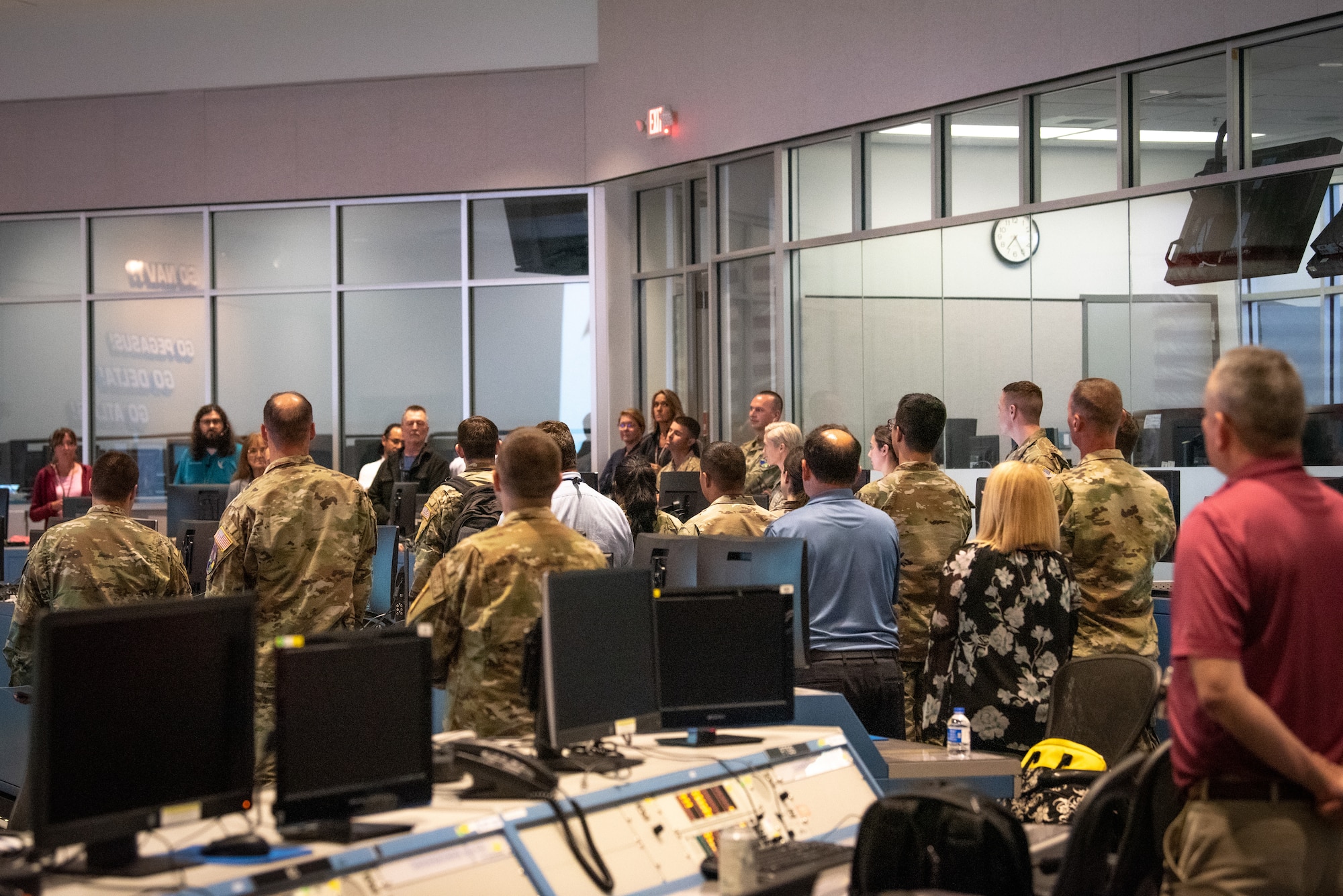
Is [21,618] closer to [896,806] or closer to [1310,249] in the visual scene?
[896,806]

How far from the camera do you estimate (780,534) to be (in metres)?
4.40

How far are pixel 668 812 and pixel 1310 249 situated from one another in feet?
17.6

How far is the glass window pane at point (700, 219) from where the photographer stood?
1097 cm

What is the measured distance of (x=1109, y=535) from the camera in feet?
14.5

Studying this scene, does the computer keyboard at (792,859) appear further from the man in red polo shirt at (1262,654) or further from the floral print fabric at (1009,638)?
the floral print fabric at (1009,638)

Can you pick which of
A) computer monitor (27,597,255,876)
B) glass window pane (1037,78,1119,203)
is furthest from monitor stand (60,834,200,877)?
glass window pane (1037,78,1119,203)

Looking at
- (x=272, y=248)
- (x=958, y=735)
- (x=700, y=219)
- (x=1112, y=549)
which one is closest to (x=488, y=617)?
(x=958, y=735)

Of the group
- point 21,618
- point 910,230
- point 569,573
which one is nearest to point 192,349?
point 910,230

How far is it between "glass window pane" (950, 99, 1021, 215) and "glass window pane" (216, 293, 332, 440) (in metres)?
6.33

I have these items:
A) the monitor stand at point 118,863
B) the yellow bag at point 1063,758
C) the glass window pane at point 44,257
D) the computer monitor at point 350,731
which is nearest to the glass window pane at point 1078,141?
the yellow bag at point 1063,758

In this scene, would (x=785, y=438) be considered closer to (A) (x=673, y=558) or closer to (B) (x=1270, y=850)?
(A) (x=673, y=558)

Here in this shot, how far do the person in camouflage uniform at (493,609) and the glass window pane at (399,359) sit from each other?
29.6ft

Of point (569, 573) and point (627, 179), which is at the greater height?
point (627, 179)

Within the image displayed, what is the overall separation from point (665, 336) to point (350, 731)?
30.1 feet
